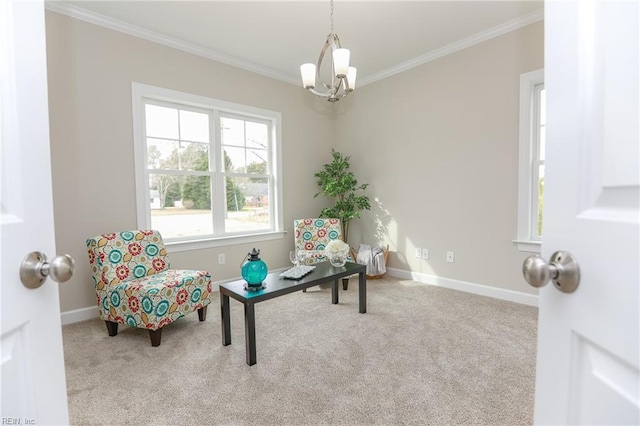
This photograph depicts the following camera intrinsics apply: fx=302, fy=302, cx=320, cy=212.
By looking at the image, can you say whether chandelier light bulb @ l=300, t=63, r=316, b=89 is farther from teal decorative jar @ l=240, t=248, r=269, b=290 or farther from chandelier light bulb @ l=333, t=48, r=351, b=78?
teal decorative jar @ l=240, t=248, r=269, b=290

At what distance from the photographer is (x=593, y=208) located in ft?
1.51

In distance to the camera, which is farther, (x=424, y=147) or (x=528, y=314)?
(x=424, y=147)

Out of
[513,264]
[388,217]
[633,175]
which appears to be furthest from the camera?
[388,217]

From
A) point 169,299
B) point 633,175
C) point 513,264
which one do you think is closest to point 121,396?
point 169,299

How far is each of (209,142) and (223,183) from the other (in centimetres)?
51

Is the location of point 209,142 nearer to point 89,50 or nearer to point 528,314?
point 89,50

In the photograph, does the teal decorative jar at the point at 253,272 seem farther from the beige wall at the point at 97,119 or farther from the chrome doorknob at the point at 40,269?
the chrome doorknob at the point at 40,269

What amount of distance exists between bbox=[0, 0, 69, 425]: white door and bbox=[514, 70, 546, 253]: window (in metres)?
3.45

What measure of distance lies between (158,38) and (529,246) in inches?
168

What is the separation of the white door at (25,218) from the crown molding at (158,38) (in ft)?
9.58

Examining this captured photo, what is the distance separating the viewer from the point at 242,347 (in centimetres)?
222

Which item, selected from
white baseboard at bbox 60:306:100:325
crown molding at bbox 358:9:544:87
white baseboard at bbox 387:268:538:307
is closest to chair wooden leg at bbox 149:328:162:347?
white baseboard at bbox 60:306:100:325

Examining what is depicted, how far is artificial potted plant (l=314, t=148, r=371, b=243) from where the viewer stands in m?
4.18

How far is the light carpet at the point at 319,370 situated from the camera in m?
1.55
